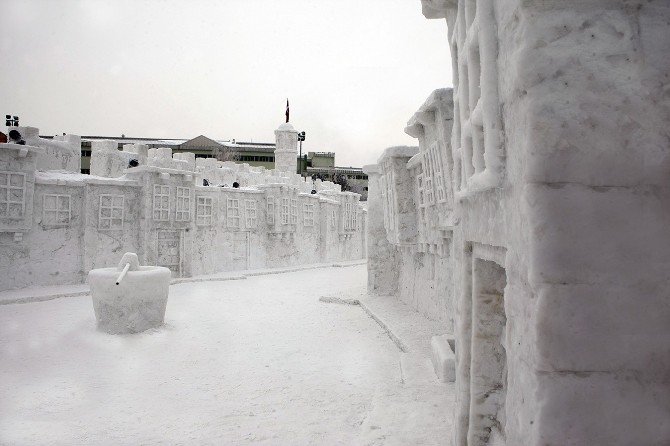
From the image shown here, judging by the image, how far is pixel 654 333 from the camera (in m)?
1.35

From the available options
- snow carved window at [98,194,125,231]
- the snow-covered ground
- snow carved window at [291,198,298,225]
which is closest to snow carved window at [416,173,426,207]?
the snow-covered ground

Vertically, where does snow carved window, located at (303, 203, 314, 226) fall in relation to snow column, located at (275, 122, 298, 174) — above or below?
below

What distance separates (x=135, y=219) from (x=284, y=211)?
5815mm

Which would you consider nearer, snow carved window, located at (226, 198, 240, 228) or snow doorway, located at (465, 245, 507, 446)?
snow doorway, located at (465, 245, 507, 446)

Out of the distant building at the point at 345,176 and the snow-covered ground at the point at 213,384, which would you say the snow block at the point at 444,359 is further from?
the distant building at the point at 345,176

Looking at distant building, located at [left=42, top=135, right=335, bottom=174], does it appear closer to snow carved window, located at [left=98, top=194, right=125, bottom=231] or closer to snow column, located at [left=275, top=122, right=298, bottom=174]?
snow column, located at [left=275, top=122, right=298, bottom=174]

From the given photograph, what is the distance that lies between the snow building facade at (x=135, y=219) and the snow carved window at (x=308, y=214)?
42mm

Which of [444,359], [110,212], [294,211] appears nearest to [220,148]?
[294,211]

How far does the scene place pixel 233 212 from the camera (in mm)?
14766

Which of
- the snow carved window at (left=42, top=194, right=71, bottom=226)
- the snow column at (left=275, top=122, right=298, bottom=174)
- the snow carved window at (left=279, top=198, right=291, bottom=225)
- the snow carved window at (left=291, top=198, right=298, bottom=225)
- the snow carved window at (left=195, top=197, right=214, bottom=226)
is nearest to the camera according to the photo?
the snow carved window at (left=42, top=194, right=71, bottom=226)

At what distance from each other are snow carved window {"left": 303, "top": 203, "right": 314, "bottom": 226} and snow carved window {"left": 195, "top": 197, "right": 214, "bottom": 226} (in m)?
4.69

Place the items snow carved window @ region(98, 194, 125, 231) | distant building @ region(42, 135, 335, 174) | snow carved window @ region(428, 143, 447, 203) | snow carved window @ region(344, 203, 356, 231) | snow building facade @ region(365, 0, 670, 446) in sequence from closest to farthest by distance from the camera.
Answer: snow building facade @ region(365, 0, 670, 446)
snow carved window @ region(428, 143, 447, 203)
snow carved window @ region(98, 194, 125, 231)
snow carved window @ region(344, 203, 356, 231)
distant building @ region(42, 135, 335, 174)

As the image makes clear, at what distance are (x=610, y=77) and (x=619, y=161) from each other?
27 cm

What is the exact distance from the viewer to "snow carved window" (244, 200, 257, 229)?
15227 mm
